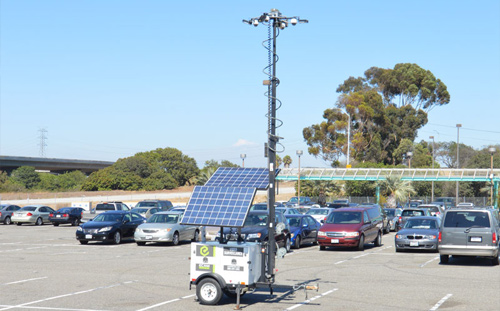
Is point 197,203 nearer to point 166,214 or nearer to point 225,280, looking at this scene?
point 225,280

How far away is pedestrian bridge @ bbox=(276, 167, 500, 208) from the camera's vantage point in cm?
6575

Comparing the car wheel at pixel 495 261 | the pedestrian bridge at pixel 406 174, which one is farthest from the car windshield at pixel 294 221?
the pedestrian bridge at pixel 406 174

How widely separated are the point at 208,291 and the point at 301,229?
13.7m

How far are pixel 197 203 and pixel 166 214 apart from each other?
15043 millimetres

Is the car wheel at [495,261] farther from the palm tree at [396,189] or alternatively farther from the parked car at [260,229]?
the palm tree at [396,189]

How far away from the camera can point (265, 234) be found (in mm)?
21594

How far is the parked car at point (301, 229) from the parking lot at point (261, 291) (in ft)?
3.06

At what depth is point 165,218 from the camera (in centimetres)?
2703

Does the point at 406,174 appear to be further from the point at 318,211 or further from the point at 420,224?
the point at 420,224

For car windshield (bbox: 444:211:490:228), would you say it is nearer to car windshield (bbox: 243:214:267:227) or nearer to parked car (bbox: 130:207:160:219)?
car windshield (bbox: 243:214:267:227)

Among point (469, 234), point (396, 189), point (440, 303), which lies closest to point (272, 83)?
point (440, 303)

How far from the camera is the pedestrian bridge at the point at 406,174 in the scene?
65.8m

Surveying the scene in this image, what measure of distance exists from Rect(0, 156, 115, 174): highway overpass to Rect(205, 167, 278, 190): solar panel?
102 metres

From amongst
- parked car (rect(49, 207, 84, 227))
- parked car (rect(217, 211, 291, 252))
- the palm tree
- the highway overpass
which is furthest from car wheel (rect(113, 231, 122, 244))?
the highway overpass
